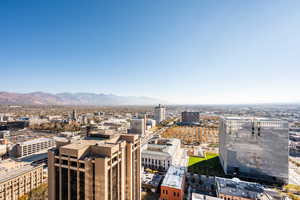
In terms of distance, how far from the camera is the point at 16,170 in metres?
38.8

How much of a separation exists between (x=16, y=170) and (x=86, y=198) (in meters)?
35.8

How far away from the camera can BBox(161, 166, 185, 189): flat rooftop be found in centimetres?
3531

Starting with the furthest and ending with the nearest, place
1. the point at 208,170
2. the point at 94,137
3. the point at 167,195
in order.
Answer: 1. the point at 208,170
2. the point at 167,195
3. the point at 94,137

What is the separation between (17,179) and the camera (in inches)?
1385

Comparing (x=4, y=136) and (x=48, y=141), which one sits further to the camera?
(x=4, y=136)

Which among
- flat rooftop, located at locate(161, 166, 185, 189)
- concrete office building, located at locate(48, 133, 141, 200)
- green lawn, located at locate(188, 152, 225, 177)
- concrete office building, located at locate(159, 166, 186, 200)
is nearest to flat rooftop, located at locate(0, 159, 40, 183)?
concrete office building, located at locate(48, 133, 141, 200)

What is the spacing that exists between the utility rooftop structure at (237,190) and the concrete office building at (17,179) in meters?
48.3

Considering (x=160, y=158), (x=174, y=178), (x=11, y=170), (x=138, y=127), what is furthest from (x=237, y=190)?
(x=138, y=127)

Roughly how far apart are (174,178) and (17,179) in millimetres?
39085

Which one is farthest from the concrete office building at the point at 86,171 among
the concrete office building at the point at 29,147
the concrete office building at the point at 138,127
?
the concrete office building at the point at 138,127

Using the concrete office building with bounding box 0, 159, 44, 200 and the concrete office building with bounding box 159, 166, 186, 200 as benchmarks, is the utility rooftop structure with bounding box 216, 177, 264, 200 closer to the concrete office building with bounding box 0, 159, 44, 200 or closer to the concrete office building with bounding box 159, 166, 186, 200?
the concrete office building with bounding box 159, 166, 186, 200

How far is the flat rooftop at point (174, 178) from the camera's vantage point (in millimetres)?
35312

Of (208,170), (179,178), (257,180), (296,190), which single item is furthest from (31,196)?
(296,190)

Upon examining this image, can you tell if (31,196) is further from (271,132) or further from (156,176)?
(271,132)
